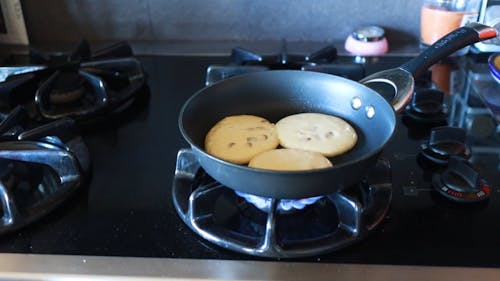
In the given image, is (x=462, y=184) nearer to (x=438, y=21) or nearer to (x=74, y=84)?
(x=438, y=21)

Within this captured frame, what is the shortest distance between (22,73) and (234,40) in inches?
16.4

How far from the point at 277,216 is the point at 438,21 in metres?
0.56

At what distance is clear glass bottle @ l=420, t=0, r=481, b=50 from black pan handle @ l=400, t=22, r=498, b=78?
0.68ft

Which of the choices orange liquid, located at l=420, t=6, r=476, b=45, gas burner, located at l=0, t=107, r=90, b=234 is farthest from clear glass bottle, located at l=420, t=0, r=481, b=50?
gas burner, located at l=0, t=107, r=90, b=234

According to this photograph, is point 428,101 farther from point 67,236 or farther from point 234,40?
point 67,236

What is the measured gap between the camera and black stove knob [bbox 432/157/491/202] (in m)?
0.65

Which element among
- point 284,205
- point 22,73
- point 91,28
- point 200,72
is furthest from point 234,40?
point 284,205

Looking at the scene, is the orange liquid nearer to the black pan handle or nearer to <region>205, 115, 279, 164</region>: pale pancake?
the black pan handle

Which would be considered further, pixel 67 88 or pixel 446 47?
pixel 67 88

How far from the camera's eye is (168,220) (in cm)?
64

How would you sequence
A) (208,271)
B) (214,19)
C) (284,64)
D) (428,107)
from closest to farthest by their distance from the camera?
(208,271) < (428,107) < (284,64) < (214,19)

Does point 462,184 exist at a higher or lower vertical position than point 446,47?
lower

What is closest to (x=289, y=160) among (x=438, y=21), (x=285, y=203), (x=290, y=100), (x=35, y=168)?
(x=285, y=203)

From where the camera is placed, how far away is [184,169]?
688mm
